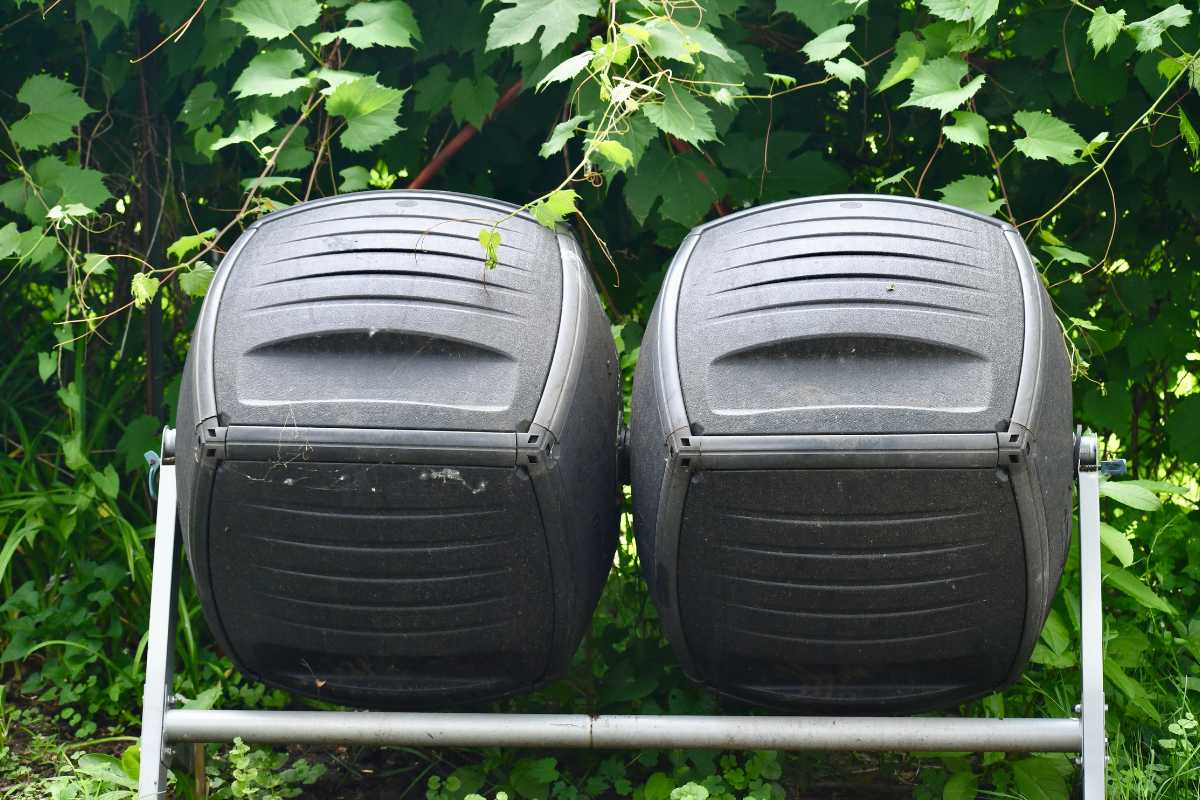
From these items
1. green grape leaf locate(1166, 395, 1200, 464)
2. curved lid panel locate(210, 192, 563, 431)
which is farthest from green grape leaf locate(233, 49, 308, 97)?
green grape leaf locate(1166, 395, 1200, 464)

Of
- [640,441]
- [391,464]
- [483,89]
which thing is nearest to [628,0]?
[483,89]

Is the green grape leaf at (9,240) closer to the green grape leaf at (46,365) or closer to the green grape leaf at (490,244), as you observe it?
the green grape leaf at (46,365)

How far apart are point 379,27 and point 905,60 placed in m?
1.00

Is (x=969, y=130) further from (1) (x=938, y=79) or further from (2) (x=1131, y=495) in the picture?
(2) (x=1131, y=495)

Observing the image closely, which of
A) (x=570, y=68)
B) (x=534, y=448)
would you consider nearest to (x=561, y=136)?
(x=570, y=68)

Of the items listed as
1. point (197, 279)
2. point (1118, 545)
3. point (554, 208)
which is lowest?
point (1118, 545)

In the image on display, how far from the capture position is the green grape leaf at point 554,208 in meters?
2.01

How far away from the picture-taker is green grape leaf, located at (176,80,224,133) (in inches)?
110

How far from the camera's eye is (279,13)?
2549mm

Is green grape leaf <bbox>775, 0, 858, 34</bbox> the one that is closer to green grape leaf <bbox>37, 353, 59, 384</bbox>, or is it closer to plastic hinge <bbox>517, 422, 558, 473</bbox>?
plastic hinge <bbox>517, 422, 558, 473</bbox>

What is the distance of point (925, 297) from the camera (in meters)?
1.80

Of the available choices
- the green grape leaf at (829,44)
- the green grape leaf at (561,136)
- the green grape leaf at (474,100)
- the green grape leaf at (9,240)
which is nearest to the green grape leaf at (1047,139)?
the green grape leaf at (829,44)

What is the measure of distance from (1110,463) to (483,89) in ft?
4.71

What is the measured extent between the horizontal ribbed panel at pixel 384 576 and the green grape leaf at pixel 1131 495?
3.52ft
